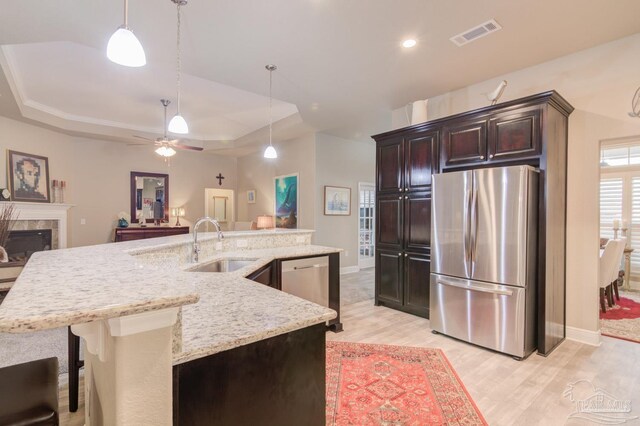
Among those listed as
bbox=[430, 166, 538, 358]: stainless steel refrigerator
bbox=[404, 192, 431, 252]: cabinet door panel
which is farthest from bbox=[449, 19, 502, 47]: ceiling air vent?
bbox=[404, 192, 431, 252]: cabinet door panel

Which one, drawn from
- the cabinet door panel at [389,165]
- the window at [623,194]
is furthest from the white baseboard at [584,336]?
the window at [623,194]

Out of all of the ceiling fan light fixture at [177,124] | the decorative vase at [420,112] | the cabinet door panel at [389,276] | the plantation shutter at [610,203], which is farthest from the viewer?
the plantation shutter at [610,203]

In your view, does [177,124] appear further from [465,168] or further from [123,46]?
[465,168]

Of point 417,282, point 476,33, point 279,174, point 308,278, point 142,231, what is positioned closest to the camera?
point 476,33

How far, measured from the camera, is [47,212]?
552cm

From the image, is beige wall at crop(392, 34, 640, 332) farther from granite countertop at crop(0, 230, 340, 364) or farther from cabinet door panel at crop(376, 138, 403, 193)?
granite countertop at crop(0, 230, 340, 364)

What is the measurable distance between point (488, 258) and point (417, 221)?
40.1 inches

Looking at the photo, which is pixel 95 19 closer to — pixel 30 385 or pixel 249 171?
pixel 30 385

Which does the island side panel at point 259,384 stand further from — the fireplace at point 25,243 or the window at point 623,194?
the window at point 623,194

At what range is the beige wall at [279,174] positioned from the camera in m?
6.33

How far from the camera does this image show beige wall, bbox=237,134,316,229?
20.8 ft

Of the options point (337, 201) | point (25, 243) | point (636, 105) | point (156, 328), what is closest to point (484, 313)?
point (636, 105)

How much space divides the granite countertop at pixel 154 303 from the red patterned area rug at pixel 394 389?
1.17 meters

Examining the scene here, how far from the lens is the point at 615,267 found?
384cm
